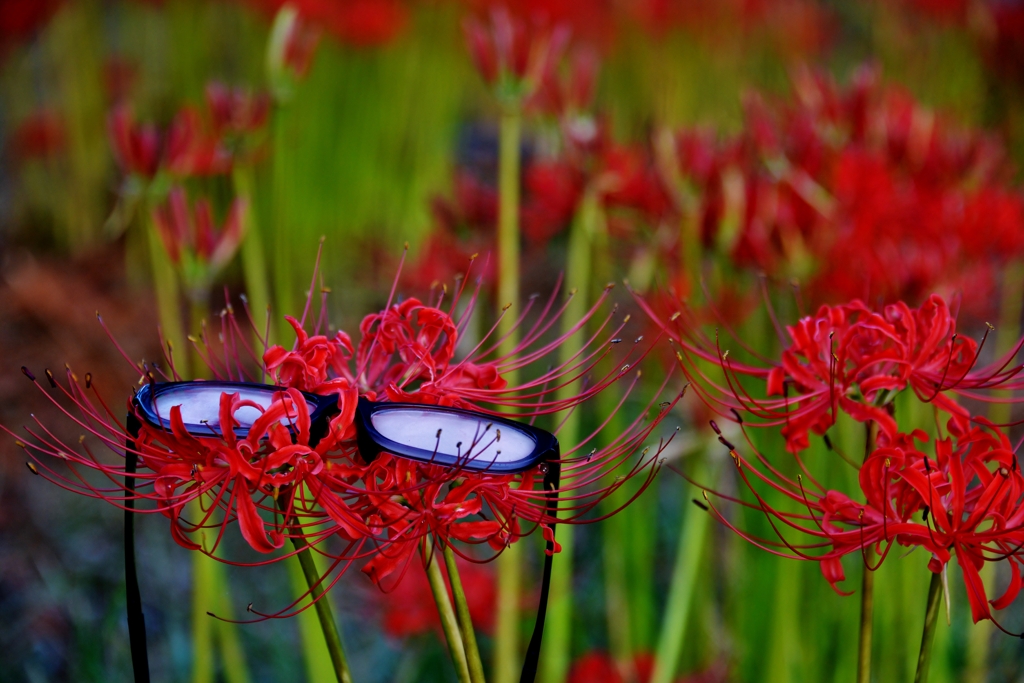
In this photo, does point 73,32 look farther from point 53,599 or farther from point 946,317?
point 946,317

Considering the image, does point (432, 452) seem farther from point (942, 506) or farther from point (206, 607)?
point (206, 607)

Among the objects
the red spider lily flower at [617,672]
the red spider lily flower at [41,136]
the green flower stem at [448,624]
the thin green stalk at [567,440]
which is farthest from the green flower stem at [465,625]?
the red spider lily flower at [41,136]

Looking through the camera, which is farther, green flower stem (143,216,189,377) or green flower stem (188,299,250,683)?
green flower stem (143,216,189,377)

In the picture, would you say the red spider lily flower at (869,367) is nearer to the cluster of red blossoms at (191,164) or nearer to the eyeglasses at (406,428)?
the eyeglasses at (406,428)

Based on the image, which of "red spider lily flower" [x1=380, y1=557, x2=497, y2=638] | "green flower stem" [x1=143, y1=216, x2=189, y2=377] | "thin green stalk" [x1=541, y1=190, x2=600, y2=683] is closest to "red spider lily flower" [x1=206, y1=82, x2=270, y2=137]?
"green flower stem" [x1=143, y1=216, x2=189, y2=377]

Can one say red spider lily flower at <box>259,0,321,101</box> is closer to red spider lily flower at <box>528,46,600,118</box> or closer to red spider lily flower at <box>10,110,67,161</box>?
red spider lily flower at <box>528,46,600,118</box>

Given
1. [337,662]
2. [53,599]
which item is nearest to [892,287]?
[337,662]

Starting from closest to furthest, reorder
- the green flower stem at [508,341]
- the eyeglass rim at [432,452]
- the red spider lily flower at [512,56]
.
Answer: the eyeglass rim at [432,452], the green flower stem at [508,341], the red spider lily flower at [512,56]

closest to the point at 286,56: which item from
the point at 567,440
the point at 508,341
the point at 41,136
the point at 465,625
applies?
the point at 508,341
